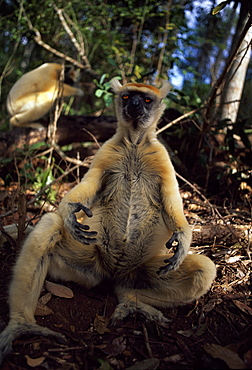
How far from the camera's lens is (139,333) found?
2.46 m

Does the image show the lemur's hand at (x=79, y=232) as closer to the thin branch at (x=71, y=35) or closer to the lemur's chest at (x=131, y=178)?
the lemur's chest at (x=131, y=178)

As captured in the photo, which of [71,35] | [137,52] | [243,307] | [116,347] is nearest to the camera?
[116,347]

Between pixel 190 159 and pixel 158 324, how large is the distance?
4192 millimetres

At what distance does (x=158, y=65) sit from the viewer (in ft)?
23.8

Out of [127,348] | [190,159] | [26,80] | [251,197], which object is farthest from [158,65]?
[127,348]

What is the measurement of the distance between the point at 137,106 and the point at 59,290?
2.11 metres

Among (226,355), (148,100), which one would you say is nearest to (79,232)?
(226,355)

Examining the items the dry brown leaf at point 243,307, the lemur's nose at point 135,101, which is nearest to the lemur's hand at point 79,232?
the lemur's nose at point 135,101

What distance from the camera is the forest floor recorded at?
2.08 metres

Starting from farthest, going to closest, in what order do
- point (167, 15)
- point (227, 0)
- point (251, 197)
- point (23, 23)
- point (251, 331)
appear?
point (23, 23) → point (167, 15) → point (251, 197) → point (227, 0) → point (251, 331)

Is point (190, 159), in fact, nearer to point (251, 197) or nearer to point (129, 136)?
point (251, 197)

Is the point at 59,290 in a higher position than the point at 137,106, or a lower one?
lower

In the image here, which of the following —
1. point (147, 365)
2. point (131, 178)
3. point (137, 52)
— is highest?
point (137, 52)

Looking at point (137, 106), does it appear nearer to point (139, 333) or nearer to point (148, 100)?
point (148, 100)
